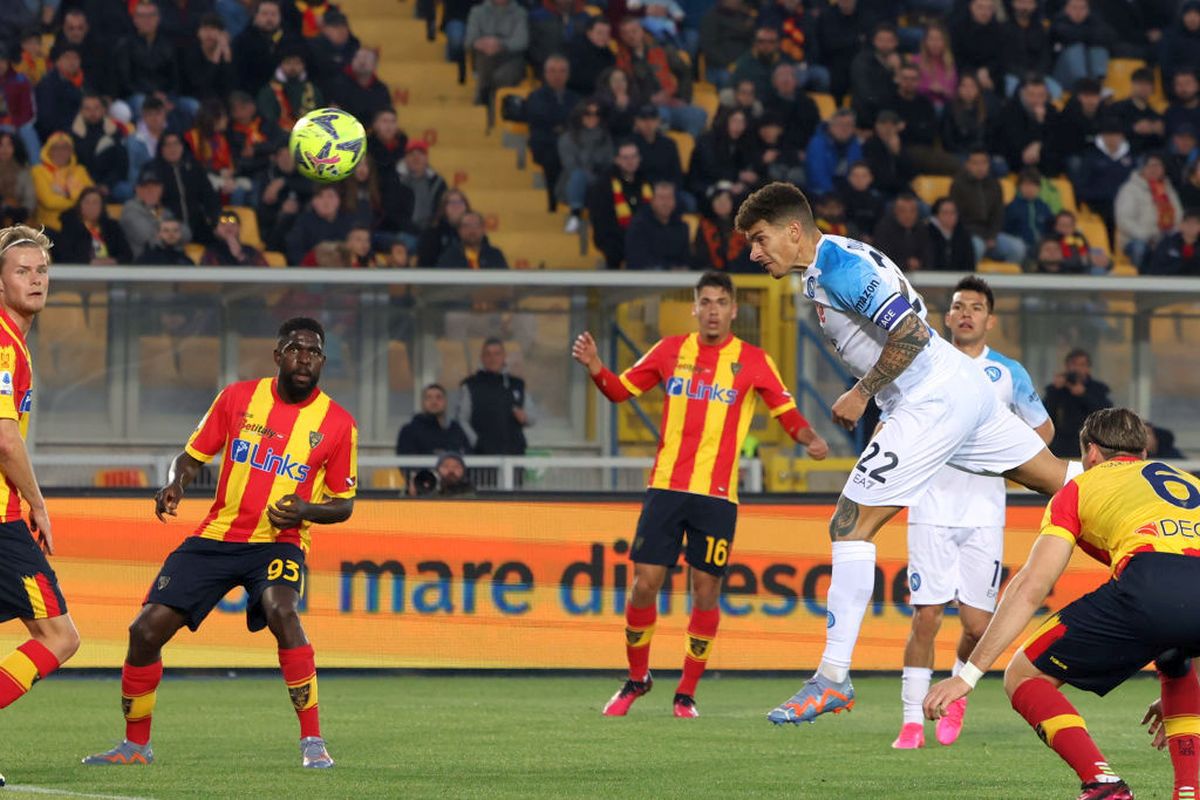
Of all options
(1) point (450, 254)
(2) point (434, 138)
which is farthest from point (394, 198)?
(2) point (434, 138)

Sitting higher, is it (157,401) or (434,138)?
(434,138)

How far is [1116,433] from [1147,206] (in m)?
13.9

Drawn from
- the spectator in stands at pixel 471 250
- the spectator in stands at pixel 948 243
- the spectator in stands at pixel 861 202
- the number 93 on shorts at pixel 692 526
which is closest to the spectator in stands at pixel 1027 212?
the spectator in stands at pixel 948 243

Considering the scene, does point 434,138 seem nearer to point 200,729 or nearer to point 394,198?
point 394,198

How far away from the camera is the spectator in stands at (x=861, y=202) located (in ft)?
62.6

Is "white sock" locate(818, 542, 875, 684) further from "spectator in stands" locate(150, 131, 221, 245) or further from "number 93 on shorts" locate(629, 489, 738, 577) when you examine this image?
"spectator in stands" locate(150, 131, 221, 245)

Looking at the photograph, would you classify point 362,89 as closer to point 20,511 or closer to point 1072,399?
point 1072,399

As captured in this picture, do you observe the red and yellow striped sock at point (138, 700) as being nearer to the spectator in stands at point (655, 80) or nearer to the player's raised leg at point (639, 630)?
the player's raised leg at point (639, 630)

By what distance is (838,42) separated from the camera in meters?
22.1

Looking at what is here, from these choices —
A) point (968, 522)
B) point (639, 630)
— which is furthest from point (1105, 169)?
point (968, 522)

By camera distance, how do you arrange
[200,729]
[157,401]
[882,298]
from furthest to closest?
[157,401] → [200,729] → [882,298]

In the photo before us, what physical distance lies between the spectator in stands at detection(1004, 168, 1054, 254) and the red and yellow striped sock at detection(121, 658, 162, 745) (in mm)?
12921

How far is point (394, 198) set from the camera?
18.4 meters

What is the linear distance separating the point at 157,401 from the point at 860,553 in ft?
29.2
